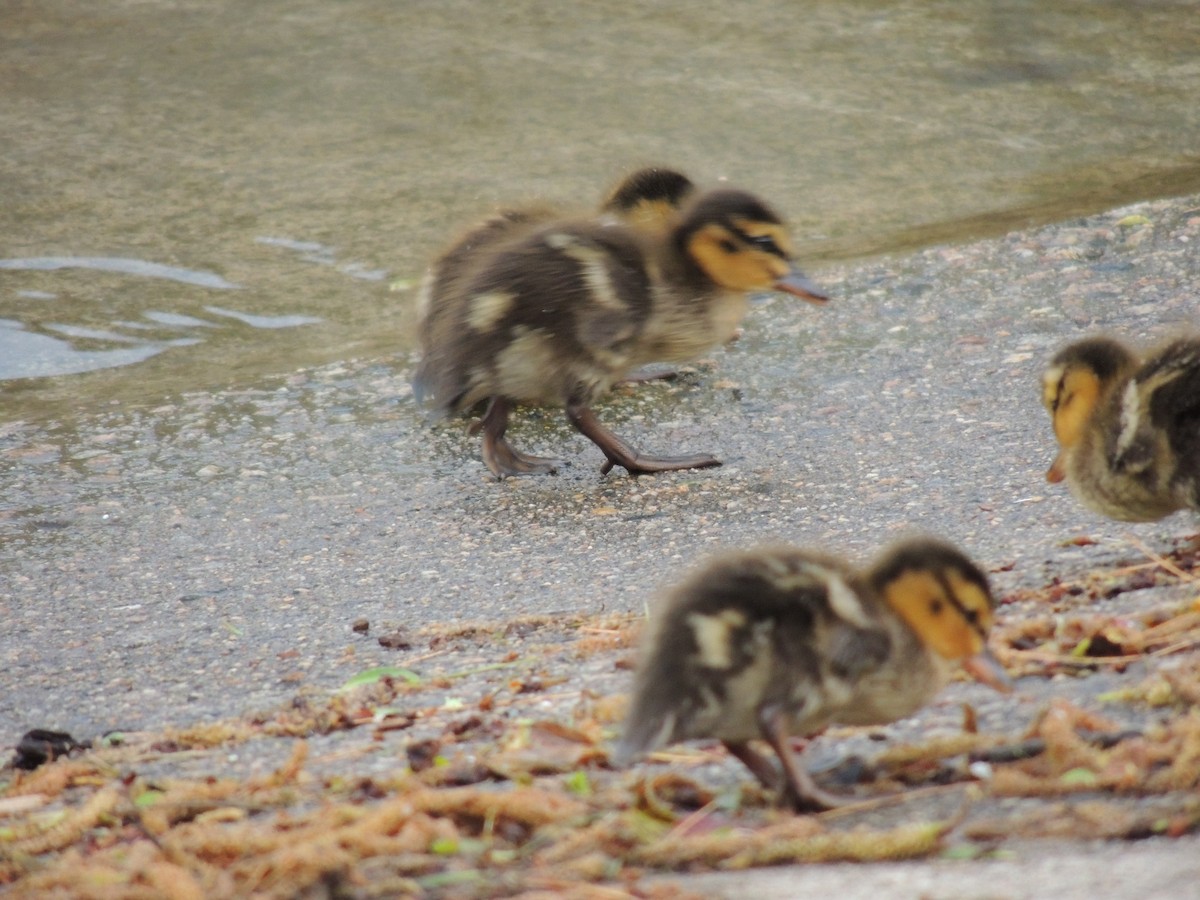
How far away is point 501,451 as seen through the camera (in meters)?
4.47

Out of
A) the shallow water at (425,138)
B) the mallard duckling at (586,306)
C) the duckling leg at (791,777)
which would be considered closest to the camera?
the duckling leg at (791,777)

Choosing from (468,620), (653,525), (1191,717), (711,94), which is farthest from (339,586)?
(711,94)

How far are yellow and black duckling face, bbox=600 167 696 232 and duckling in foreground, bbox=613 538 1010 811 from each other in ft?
8.83

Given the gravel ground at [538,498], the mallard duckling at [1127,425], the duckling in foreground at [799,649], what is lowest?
the gravel ground at [538,498]

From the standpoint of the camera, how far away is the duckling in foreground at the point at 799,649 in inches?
90.8

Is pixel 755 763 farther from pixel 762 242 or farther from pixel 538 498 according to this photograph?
pixel 762 242

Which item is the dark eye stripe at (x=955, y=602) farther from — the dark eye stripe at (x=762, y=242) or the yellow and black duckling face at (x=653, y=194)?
the yellow and black duckling face at (x=653, y=194)

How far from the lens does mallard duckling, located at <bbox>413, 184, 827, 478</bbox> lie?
13.8 feet

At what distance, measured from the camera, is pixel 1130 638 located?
9.16ft

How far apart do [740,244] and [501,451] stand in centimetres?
84

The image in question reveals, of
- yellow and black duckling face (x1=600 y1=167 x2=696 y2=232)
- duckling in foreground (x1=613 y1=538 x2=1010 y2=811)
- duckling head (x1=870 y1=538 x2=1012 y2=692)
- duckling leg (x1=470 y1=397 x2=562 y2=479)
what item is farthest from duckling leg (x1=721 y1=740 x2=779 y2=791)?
yellow and black duckling face (x1=600 y1=167 x2=696 y2=232)

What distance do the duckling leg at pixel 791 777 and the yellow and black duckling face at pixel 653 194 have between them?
2.97 meters

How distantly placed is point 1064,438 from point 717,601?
4.68ft

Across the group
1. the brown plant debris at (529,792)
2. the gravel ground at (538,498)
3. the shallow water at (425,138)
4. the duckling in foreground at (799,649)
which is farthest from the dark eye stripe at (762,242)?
the duckling in foreground at (799,649)
